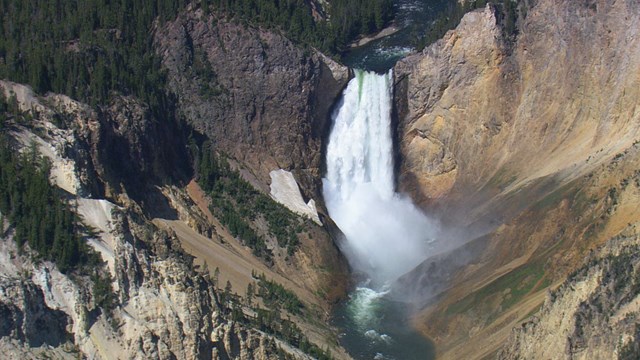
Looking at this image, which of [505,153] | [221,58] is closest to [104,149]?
[221,58]

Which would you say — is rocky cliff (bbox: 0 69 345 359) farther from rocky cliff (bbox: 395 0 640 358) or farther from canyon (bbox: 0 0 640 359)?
rocky cliff (bbox: 395 0 640 358)

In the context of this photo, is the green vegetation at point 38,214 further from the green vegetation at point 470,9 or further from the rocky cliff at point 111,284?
the green vegetation at point 470,9

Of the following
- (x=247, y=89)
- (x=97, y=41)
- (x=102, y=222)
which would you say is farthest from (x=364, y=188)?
(x=102, y=222)

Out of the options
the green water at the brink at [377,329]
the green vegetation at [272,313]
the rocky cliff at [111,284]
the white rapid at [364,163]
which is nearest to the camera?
the rocky cliff at [111,284]

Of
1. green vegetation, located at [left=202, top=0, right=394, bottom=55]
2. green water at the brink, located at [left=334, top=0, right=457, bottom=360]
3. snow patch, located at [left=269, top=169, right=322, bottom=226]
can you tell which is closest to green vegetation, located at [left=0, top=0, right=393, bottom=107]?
green vegetation, located at [left=202, top=0, right=394, bottom=55]

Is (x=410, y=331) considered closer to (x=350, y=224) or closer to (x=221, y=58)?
(x=350, y=224)

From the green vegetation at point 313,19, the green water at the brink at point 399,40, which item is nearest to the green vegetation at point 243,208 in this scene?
the green vegetation at point 313,19

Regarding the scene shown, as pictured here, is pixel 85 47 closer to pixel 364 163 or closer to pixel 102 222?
pixel 364 163
